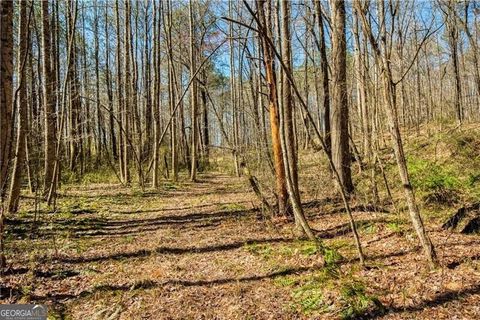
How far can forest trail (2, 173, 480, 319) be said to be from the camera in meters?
3.40

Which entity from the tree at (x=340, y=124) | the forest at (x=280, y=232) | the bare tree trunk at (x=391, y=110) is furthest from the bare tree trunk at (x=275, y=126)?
the bare tree trunk at (x=391, y=110)

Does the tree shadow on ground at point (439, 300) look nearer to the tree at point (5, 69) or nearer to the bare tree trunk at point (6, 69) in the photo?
the tree at point (5, 69)

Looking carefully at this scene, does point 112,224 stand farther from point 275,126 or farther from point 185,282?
point 275,126

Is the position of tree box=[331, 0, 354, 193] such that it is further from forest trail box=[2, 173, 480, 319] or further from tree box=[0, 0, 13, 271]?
tree box=[0, 0, 13, 271]

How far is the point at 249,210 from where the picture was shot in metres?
8.00

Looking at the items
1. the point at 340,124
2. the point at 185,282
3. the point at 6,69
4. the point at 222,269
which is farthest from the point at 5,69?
the point at 340,124

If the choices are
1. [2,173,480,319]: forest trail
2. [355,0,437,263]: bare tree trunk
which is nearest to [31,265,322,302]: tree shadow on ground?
[2,173,480,319]: forest trail

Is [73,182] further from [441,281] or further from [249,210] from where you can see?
[441,281]

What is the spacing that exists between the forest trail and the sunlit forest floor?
0.01 metres

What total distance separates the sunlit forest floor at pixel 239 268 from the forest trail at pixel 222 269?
0.01 m

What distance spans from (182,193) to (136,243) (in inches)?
219

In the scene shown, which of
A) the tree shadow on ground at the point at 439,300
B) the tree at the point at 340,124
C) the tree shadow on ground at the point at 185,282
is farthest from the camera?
the tree at the point at 340,124

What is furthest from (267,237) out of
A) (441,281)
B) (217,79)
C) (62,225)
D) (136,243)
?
(217,79)

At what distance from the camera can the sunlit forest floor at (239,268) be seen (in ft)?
11.0
